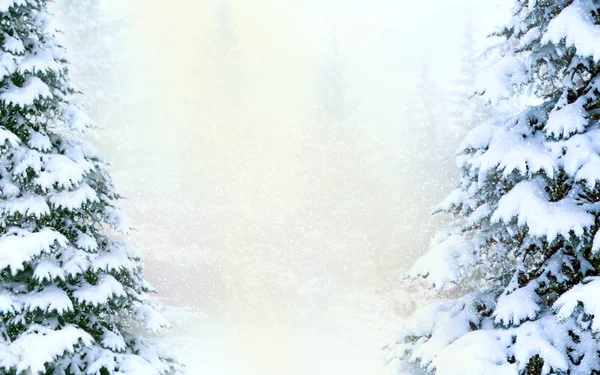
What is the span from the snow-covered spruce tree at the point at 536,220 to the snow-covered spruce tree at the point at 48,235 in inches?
189

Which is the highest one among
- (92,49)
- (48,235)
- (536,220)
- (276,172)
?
(92,49)

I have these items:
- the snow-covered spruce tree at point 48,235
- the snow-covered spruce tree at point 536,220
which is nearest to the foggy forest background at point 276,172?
the snow-covered spruce tree at point 536,220

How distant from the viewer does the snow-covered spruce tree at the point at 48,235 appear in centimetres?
693

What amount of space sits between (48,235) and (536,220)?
20.5ft

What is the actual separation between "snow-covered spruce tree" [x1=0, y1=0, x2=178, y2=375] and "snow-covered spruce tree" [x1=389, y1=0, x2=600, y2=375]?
189 inches

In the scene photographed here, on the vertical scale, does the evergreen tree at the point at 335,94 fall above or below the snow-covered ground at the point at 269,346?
above

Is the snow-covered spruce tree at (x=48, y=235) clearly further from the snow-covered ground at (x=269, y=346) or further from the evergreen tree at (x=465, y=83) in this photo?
the evergreen tree at (x=465, y=83)

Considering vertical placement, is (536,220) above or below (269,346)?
below

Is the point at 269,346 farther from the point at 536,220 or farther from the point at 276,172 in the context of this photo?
the point at 536,220

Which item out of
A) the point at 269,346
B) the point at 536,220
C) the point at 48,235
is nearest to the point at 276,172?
the point at 269,346

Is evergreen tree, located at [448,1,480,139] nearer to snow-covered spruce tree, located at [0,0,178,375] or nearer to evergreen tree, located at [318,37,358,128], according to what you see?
evergreen tree, located at [318,37,358,128]

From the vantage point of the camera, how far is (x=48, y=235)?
7.00 meters

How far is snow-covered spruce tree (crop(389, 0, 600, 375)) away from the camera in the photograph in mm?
5027

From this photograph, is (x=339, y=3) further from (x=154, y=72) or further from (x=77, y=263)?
(x=77, y=263)
